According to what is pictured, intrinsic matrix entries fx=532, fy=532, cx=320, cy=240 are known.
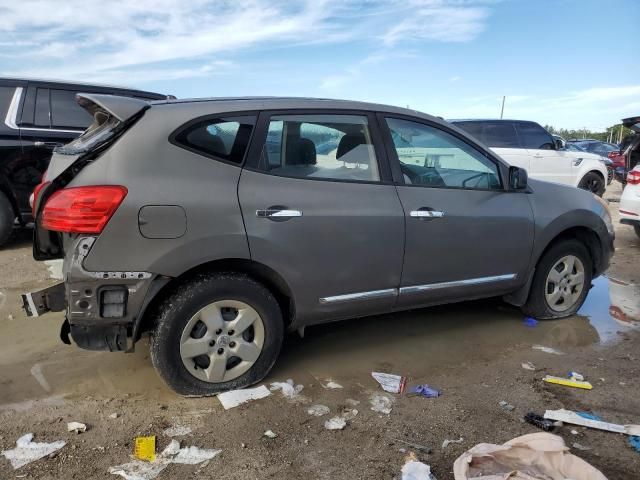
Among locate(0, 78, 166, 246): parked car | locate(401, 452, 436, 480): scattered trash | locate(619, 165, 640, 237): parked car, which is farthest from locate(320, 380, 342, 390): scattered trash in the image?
locate(619, 165, 640, 237): parked car

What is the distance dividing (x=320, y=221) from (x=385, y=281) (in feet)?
2.23

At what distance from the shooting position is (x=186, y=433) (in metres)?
2.85

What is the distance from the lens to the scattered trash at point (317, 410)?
3063mm

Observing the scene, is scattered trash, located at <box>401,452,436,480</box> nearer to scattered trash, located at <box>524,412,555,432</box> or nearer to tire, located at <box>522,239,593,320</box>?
scattered trash, located at <box>524,412,555,432</box>

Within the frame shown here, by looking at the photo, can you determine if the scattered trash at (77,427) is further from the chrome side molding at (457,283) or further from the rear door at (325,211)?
the chrome side molding at (457,283)

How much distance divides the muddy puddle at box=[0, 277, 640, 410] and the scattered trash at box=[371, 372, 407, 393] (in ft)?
0.30

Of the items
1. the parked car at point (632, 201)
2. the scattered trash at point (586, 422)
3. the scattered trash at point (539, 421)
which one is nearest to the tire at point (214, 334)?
the scattered trash at point (539, 421)

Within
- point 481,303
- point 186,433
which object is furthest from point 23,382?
point 481,303

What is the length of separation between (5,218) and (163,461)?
4.89 m

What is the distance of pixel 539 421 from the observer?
298 centimetres

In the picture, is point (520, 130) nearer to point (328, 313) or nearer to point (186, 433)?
point (328, 313)

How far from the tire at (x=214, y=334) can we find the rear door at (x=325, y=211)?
0.21 metres

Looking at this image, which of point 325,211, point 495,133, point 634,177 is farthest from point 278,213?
point 495,133

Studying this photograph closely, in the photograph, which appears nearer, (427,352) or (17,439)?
(17,439)
